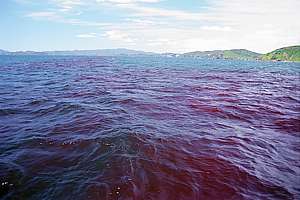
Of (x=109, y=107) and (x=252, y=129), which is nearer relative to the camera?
(x=252, y=129)

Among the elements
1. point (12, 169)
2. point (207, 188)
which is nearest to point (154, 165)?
point (207, 188)

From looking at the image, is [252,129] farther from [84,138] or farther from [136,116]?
[84,138]

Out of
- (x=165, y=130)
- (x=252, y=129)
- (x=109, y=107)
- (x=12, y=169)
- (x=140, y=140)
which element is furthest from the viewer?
(x=109, y=107)

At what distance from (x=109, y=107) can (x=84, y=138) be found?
15.2ft

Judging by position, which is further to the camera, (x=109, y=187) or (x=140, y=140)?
(x=140, y=140)

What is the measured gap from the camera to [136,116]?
1089 centimetres

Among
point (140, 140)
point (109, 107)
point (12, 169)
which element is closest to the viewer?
point (12, 169)

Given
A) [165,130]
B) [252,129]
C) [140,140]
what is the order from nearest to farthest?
[140,140] < [165,130] < [252,129]

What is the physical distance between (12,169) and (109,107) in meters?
6.80

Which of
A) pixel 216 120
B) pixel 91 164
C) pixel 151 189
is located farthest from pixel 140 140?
pixel 216 120

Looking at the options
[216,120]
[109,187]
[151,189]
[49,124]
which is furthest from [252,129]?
[49,124]

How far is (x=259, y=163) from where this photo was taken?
6.78 metres

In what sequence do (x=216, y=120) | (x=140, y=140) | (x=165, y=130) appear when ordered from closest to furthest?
1. (x=140, y=140)
2. (x=165, y=130)
3. (x=216, y=120)

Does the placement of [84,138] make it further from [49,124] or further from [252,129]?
[252,129]
